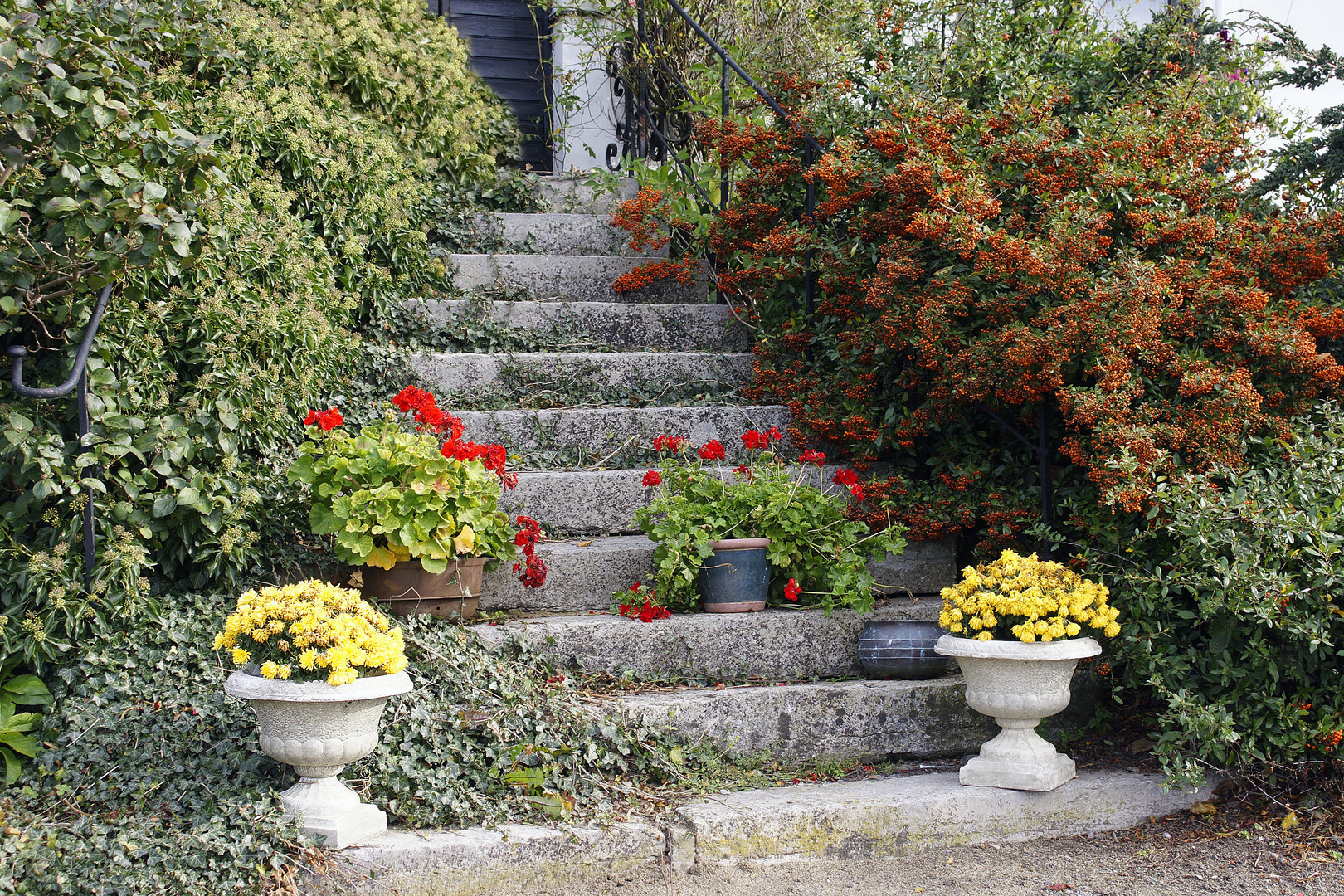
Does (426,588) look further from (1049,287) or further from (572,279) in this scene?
(572,279)

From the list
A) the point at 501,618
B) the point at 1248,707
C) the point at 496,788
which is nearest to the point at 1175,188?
the point at 1248,707

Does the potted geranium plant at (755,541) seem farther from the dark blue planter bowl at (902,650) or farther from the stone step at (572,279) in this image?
the stone step at (572,279)

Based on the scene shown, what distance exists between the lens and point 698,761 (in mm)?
2768

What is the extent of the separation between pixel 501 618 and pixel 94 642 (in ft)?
3.62

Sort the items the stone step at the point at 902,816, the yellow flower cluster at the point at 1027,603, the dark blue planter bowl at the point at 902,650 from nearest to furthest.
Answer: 1. the stone step at the point at 902,816
2. the yellow flower cluster at the point at 1027,603
3. the dark blue planter bowl at the point at 902,650

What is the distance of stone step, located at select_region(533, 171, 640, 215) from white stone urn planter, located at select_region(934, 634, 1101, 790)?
3.44m

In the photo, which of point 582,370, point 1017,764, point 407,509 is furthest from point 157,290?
point 1017,764

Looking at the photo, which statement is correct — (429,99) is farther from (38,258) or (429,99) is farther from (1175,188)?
(1175,188)

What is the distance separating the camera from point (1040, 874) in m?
2.49

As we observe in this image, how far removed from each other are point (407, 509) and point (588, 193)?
10.6ft

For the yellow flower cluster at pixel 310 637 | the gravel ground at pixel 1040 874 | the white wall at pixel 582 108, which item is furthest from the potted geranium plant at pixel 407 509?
the white wall at pixel 582 108

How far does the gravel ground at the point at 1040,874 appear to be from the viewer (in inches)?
94.0

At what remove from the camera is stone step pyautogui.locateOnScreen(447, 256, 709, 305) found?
475 cm

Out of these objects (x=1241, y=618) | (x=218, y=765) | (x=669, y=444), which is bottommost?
(x=218, y=765)
